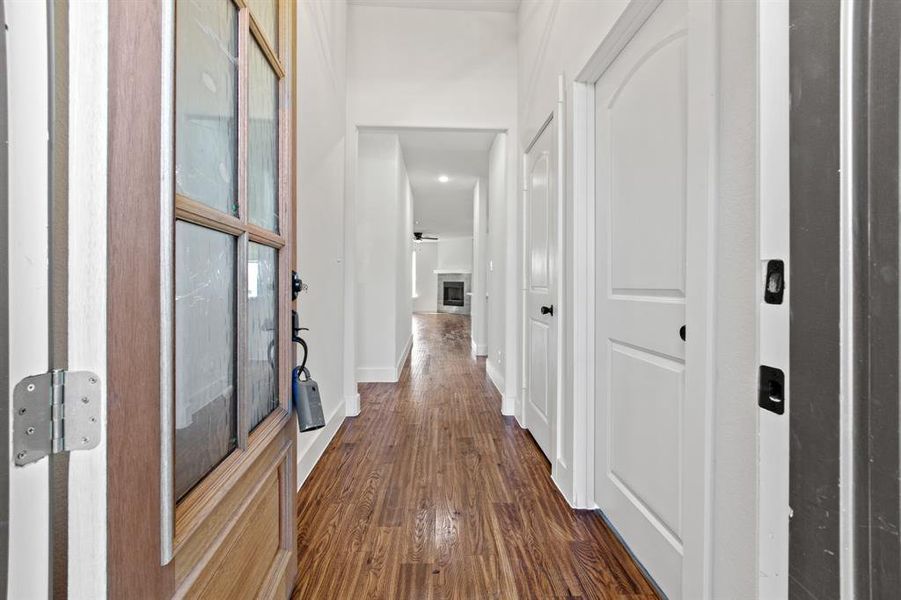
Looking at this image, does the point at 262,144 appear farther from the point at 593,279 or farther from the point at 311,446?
the point at 311,446

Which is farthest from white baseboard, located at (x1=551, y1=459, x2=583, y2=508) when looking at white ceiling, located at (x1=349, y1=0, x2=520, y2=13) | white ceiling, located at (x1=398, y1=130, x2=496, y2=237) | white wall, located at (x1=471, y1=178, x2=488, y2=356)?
white wall, located at (x1=471, y1=178, x2=488, y2=356)

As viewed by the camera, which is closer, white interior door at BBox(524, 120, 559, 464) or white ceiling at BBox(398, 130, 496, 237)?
white interior door at BBox(524, 120, 559, 464)

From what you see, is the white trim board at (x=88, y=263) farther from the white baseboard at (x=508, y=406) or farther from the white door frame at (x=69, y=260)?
the white baseboard at (x=508, y=406)

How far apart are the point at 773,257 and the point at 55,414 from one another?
35.5 inches

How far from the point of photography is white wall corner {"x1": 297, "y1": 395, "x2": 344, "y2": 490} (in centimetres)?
193

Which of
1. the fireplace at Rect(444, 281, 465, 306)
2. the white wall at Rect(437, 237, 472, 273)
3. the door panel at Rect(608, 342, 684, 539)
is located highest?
the white wall at Rect(437, 237, 472, 273)

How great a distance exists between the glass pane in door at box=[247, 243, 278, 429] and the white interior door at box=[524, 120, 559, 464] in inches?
54.3

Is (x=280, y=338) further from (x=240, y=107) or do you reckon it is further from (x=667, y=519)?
(x=667, y=519)

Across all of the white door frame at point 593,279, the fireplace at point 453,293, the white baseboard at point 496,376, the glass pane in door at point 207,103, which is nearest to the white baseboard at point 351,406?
the white baseboard at point 496,376

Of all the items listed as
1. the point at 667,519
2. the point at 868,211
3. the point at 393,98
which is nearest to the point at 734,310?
the point at 868,211

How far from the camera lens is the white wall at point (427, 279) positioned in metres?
14.3

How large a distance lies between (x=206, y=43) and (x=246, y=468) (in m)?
0.90

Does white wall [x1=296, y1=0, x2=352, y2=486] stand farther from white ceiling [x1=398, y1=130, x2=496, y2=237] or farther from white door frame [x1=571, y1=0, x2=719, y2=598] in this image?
white door frame [x1=571, y1=0, x2=719, y2=598]

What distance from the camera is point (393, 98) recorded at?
3.05 m
